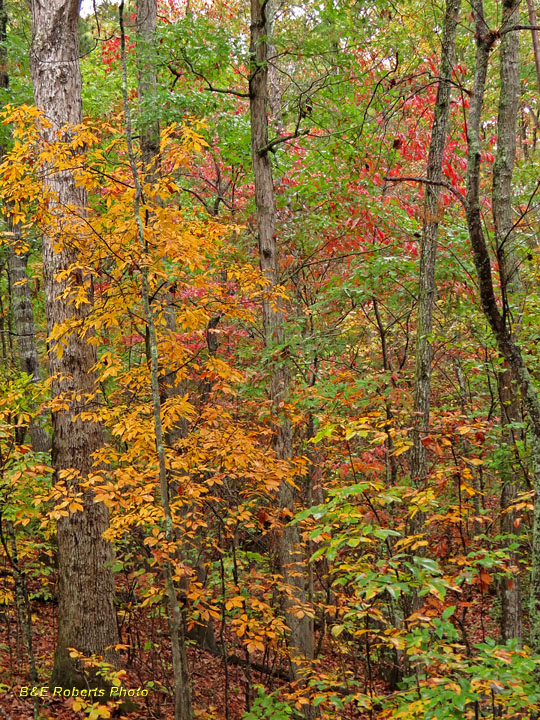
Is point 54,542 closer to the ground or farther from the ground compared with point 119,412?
closer to the ground

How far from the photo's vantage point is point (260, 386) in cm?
855

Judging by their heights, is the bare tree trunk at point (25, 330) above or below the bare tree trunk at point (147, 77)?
below

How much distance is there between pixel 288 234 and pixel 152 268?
481cm

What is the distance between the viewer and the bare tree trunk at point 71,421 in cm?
606

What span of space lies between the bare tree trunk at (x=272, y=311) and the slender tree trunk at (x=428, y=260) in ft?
6.66

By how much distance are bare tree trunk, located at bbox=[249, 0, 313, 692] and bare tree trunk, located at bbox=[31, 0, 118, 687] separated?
2.34 m

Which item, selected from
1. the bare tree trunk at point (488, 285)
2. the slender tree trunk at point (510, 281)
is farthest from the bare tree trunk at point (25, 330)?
the bare tree trunk at point (488, 285)

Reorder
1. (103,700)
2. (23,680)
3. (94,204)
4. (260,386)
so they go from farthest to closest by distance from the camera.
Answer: (94,204)
(260,386)
(23,680)
(103,700)

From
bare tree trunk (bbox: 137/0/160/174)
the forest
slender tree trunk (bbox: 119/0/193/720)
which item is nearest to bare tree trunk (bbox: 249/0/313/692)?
the forest

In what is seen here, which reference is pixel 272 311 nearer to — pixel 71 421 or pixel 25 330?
pixel 71 421

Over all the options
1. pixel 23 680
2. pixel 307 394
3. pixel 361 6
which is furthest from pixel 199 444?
pixel 361 6

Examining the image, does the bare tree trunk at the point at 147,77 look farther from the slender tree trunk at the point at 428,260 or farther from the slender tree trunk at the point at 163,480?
the slender tree trunk at the point at 428,260

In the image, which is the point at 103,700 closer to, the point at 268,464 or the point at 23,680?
the point at 23,680

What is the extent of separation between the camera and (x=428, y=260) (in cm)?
577
